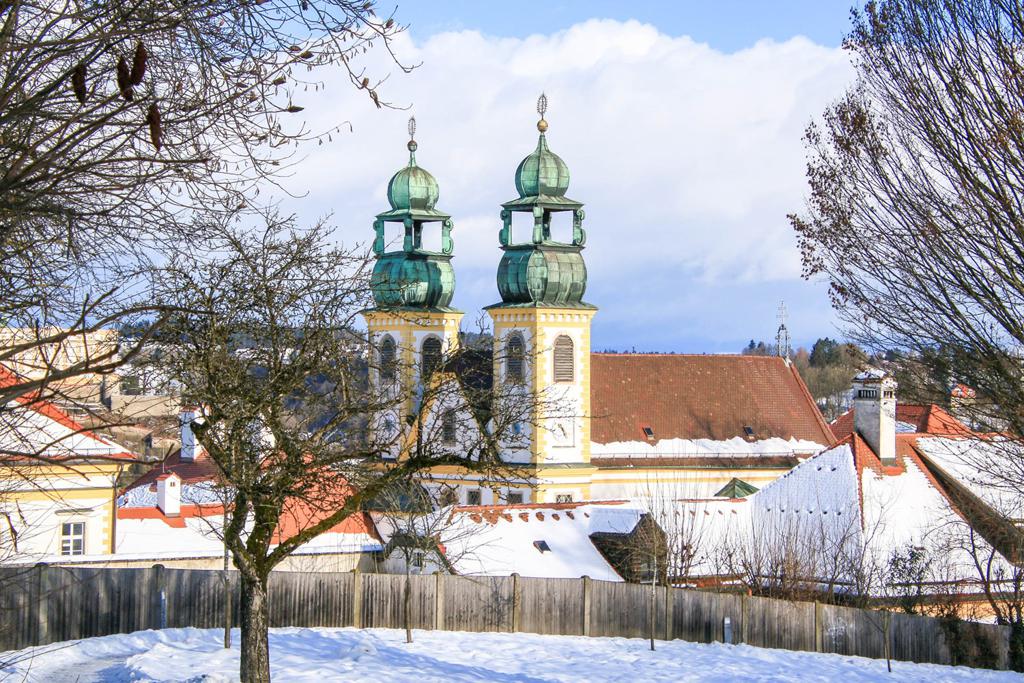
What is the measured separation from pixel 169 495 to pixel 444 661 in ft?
56.5

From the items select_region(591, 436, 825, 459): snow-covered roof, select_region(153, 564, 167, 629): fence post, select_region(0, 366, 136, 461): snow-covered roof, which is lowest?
select_region(153, 564, 167, 629): fence post

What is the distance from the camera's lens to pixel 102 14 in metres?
6.42

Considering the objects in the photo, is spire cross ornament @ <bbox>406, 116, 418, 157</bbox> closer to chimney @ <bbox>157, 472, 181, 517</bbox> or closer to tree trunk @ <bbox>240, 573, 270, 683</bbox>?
chimney @ <bbox>157, 472, 181, 517</bbox>

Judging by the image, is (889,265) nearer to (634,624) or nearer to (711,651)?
(711,651)

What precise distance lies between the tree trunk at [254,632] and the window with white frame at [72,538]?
1550 cm

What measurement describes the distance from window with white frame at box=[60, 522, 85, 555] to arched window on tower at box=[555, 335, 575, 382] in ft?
65.6

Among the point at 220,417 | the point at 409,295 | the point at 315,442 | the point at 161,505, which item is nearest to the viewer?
the point at 220,417

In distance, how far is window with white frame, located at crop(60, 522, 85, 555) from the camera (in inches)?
1118

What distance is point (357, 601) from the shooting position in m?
22.1

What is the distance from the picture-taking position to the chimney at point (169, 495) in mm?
34438

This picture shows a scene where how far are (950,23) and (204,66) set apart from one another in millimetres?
7975

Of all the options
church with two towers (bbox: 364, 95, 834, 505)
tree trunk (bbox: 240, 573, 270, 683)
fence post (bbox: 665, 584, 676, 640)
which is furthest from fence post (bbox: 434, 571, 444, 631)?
church with two towers (bbox: 364, 95, 834, 505)

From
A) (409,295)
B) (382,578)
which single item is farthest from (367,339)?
(409,295)

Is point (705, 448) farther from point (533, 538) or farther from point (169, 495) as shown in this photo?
point (169, 495)
